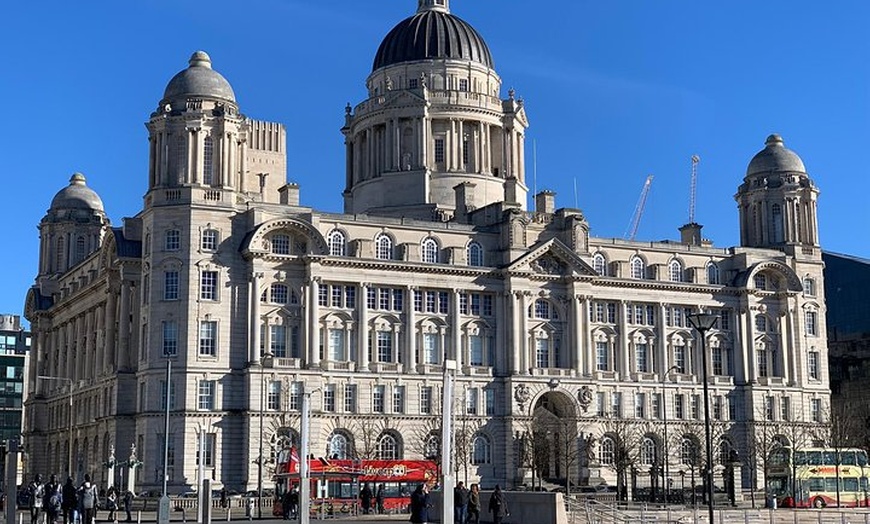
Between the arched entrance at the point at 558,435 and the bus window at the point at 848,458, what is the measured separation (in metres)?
24.9

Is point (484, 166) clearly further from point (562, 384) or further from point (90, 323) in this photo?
point (90, 323)

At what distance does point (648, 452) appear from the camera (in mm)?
123125

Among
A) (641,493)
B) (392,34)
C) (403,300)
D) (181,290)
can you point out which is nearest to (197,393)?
(181,290)

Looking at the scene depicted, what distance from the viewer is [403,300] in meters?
114

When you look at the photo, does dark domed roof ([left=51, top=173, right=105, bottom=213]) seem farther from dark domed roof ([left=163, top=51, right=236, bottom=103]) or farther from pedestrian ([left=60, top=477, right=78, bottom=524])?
pedestrian ([left=60, top=477, right=78, bottom=524])

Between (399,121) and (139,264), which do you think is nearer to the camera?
(139,264)

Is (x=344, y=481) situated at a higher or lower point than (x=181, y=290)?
lower

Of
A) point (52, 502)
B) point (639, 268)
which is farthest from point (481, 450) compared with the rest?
point (52, 502)

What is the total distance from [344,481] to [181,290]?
2546 centimetres

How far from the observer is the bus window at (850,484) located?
95.6 metres

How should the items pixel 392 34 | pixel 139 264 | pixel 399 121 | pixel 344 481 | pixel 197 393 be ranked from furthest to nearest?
pixel 392 34 → pixel 399 121 → pixel 139 264 → pixel 197 393 → pixel 344 481

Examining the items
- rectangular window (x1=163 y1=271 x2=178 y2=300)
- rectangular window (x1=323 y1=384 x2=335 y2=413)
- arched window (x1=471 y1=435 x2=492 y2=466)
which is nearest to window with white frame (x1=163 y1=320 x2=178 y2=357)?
rectangular window (x1=163 y1=271 x2=178 y2=300)

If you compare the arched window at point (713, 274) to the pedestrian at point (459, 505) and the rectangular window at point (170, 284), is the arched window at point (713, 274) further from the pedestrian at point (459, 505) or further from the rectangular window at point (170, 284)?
the pedestrian at point (459, 505)

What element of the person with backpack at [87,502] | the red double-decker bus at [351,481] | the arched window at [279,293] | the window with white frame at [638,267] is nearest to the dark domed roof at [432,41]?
the window with white frame at [638,267]
